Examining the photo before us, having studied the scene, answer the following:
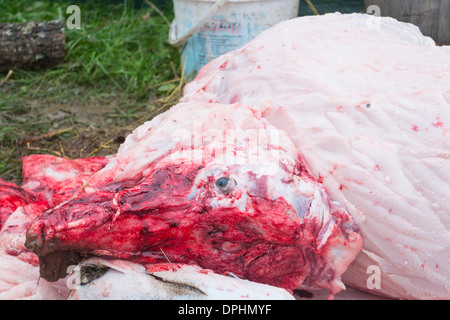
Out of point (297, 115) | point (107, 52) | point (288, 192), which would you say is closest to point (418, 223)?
point (288, 192)

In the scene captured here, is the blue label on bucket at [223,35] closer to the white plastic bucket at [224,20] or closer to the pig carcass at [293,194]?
the white plastic bucket at [224,20]

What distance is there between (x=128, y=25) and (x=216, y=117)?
3.30 metres

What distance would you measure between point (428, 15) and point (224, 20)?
4.10ft

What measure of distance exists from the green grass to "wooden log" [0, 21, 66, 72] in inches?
3.2

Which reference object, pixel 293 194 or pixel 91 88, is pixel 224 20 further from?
pixel 293 194

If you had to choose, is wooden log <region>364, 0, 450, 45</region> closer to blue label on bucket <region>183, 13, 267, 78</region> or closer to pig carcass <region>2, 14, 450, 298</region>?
blue label on bucket <region>183, 13, 267, 78</region>

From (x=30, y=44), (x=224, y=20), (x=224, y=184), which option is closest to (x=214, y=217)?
(x=224, y=184)

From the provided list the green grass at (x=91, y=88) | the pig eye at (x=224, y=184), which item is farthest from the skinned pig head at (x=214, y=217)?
the green grass at (x=91, y=88)

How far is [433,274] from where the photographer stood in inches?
61.9

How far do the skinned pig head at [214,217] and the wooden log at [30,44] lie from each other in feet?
8.86

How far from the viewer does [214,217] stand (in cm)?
154

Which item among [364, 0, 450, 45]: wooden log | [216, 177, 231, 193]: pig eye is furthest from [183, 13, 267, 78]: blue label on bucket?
[216, 177, 231, 193]: pig eye

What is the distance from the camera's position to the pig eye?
1.54 m
